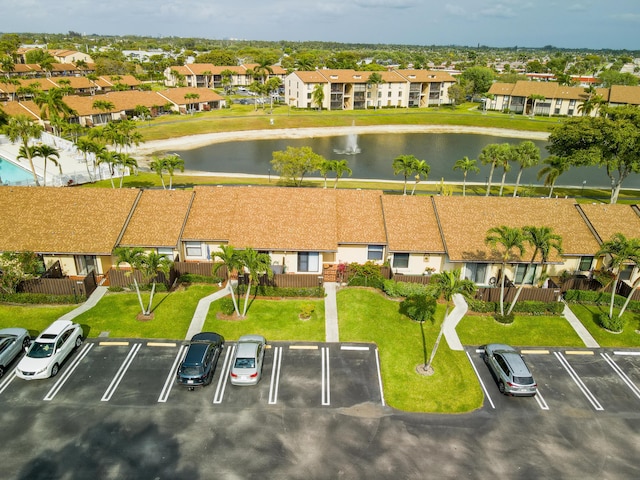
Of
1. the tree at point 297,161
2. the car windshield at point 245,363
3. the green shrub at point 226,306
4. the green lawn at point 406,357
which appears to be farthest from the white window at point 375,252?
the tree at point 297,161

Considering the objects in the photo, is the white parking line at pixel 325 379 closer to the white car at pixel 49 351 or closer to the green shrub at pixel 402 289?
the green shrub at pixel 402 289

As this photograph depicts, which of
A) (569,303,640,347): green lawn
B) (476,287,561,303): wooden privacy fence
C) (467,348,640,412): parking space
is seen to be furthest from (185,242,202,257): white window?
(569,303,640,347): green lawn

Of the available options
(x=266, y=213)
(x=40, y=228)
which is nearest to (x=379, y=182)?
(x=266, y=213)

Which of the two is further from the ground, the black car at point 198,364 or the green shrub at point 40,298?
the black car at point 198,364

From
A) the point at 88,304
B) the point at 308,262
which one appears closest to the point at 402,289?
the point at 308,262

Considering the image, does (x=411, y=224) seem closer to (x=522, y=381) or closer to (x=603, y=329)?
(x=603, y=329)

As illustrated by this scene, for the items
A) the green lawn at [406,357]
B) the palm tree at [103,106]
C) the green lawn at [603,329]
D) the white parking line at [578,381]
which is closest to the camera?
the green lawn at [406,357]

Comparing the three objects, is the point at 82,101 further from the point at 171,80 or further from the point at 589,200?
the point at 589,200

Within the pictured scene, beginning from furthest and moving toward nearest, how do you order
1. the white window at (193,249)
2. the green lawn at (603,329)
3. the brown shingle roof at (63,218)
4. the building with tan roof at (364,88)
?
the building with tan roof at (364,88), the white window at (193,249), the brown shingle roof at (63,218), the green lawn at (603,329)
